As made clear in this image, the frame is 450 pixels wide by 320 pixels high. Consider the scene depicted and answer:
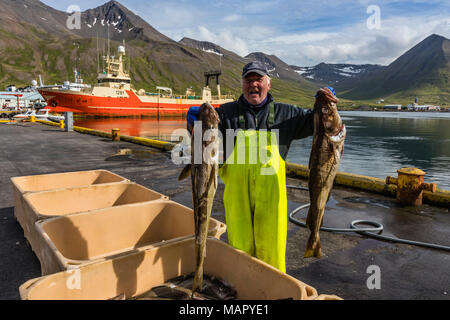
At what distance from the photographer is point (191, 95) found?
257ft

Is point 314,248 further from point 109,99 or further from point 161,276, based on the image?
point 109,99

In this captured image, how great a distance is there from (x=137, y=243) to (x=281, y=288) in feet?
9.05

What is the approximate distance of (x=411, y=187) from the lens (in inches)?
255

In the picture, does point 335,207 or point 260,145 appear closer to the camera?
point 260,145

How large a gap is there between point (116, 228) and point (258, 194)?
2.38 metres

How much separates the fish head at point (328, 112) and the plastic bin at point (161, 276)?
1.28m

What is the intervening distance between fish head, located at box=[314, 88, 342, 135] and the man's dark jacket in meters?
0.53

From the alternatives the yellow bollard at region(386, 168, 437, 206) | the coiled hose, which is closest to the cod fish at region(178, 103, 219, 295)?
the coiled hose

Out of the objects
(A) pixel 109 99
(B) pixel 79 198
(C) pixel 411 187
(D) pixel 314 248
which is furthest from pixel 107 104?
(D) pixel 314 248

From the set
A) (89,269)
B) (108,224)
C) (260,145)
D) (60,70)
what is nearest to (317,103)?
(260,145)

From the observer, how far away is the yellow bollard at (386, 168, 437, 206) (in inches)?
252

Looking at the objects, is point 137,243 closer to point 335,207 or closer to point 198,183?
point 198,183

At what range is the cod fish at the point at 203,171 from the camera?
2.48 m

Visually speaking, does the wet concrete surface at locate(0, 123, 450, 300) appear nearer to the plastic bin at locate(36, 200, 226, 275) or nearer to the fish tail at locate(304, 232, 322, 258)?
the plastic bin at locate(36, 200, 226, 275)
